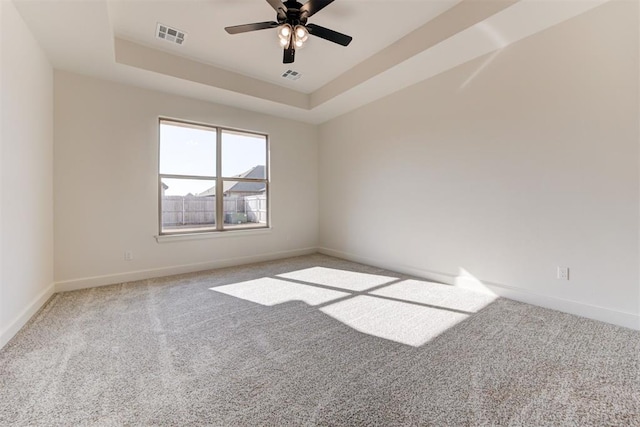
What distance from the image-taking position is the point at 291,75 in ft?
13.4

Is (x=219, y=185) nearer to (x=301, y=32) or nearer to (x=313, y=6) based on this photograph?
(x=301, y=32)

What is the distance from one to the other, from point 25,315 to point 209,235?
2190mm

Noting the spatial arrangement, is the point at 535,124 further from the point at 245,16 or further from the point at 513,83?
the point at 245,16

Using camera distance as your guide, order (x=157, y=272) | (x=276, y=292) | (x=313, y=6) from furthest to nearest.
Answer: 1. (x=157, y=272)
2. (x=276, y=292)
3. (x=313, y=6)

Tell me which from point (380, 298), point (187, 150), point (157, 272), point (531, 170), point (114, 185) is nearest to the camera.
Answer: point (531, 170)

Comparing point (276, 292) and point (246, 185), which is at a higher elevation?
point (246, 185)

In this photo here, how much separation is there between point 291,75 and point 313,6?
184 cm

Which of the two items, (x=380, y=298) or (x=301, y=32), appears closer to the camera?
(x=301, y=32)

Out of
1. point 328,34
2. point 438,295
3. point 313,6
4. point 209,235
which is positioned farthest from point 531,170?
point 209,235

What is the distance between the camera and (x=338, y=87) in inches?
163

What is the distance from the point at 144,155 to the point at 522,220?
483 cm

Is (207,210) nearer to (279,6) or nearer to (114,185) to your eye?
(114,185)

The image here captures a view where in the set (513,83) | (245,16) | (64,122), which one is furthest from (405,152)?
(64,122)

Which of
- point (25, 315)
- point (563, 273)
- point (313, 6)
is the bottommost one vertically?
point (25, 315)
